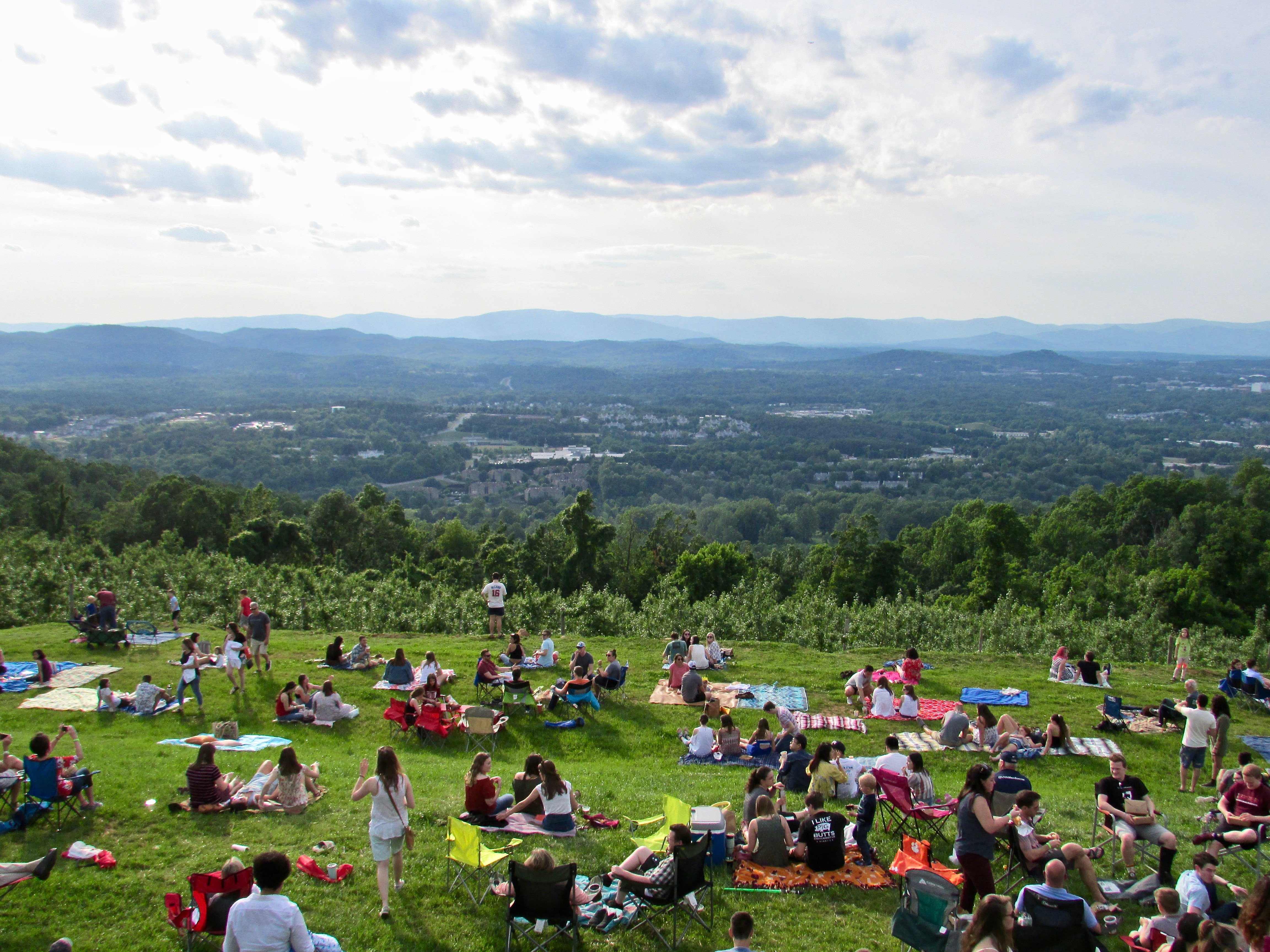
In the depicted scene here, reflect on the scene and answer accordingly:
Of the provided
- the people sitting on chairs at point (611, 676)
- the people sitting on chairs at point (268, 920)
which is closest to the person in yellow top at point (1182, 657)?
the people sitting on chairs at point (611, 676)

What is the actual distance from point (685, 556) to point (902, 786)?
30.6 meters

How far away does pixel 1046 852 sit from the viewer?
306 inches

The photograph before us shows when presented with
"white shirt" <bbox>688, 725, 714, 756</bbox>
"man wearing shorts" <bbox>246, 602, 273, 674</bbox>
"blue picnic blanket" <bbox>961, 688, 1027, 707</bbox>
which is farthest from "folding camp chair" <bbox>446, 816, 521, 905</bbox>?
"blue picnic blanket" <bbox>961, 688, 1027, 707</bbox>

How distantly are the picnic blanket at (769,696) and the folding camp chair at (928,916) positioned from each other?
8036 millimetres

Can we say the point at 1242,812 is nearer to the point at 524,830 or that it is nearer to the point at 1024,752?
the point at 1024,752

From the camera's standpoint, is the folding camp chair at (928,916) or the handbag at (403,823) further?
the handbag at (403,823)

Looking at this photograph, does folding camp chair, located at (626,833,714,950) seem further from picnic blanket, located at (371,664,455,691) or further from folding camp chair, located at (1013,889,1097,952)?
picnic blanket, located at (371,664,455,691)

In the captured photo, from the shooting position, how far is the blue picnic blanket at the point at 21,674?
15125 mm

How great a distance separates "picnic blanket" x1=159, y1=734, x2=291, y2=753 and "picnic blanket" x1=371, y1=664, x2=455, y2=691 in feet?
9.03

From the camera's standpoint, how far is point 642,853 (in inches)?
302

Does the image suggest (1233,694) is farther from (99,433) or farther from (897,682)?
(99,433)

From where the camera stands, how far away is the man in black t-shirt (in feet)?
26.7

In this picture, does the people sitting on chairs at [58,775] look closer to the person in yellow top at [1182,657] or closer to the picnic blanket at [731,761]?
the picnic blanket at [731,761]

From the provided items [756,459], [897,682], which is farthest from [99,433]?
[897,682]
